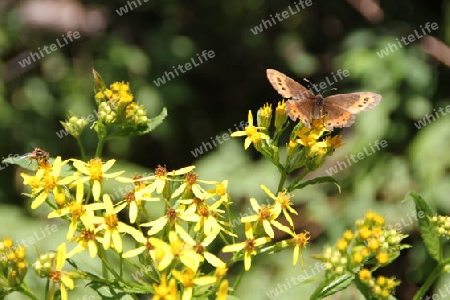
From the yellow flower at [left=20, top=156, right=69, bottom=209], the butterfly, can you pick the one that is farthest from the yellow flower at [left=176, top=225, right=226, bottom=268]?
the butterfly

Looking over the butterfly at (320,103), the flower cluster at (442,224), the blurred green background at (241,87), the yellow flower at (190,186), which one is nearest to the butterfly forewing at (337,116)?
the butterfly at (320,103)

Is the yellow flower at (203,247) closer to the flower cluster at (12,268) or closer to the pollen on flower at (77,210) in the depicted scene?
the pollen on flower at (77,210)

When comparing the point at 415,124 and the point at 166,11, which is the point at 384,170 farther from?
the point at 166,11

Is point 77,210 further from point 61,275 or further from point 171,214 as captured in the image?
point 171,214

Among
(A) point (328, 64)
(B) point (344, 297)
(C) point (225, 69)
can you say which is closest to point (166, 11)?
(C) point (225, 69)

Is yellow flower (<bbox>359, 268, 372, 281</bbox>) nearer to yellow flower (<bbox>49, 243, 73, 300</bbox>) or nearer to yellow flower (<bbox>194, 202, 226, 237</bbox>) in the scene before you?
yellow flower (<bbox>194, 202, 226, 237</bbox>)

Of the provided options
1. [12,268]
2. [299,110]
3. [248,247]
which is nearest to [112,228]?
[12,268]
